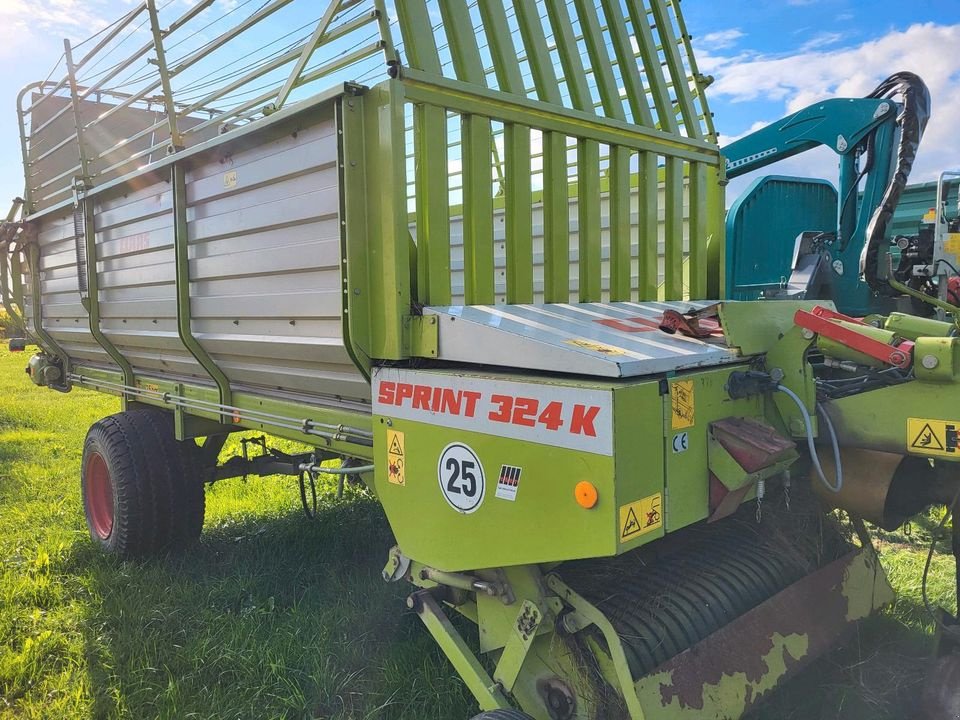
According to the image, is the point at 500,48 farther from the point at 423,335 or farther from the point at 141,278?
the point at 141,278

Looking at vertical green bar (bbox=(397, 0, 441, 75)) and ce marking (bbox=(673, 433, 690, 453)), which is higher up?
vertical green bar (bbox=(397, 0, 441, 75))

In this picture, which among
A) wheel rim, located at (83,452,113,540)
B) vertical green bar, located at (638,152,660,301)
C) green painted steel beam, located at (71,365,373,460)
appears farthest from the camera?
wheel rim, located at (83,452,113,540)

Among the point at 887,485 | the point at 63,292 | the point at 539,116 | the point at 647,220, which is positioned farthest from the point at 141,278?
the point at 887,485

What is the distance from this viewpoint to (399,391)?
2.30 m

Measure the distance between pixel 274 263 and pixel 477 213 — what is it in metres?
0.80

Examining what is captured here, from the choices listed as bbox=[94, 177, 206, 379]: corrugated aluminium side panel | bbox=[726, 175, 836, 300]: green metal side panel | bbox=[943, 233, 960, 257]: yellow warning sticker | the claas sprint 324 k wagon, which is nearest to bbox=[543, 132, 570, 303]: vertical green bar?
the claas sprint 324 k wagon

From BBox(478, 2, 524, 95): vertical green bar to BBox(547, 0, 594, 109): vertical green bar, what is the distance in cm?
34

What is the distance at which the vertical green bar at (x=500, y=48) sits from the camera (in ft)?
8.63

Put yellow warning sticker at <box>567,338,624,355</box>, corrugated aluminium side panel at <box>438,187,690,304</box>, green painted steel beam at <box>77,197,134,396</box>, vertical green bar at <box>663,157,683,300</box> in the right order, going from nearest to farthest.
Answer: yellow warning sticker at <box>567,338,624,355</box> → vertical green bar at <box>663,157,683,300</box> → corrugated aluminium side panel at <box>438,187,690,304</box> → green painted steel beam at <box>77,197,134,396</box>

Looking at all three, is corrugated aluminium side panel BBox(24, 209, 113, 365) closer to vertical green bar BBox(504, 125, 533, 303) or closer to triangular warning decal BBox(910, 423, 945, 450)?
vertical green bar BBox(504, 125, 533, 303)

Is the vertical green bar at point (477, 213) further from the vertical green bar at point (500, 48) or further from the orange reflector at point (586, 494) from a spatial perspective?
the orange reflector at point (586, 494)

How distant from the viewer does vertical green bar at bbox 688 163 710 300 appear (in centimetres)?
343

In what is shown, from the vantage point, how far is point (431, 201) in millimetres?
2322

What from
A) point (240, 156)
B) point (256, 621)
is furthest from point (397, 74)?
point (256, 621)
